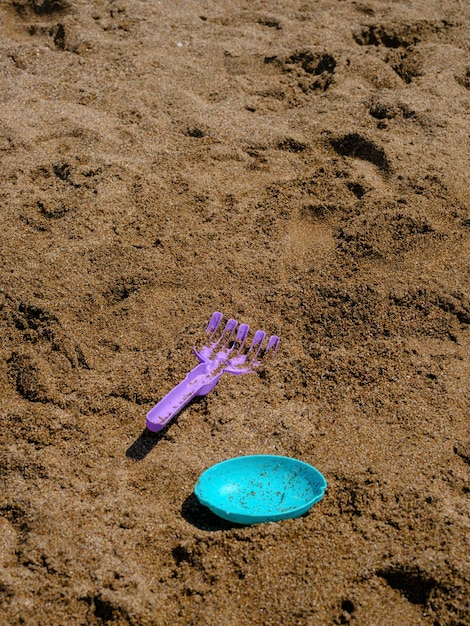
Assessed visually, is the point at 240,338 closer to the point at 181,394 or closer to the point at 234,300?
the point at 234,300

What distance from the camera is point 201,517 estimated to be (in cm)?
160

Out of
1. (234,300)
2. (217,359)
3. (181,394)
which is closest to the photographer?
(181,394)

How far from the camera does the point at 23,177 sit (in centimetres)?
254

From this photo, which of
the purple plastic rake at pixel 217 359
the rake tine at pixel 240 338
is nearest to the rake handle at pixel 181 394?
the purple plastic rake at pixel 217 359

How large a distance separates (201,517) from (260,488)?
17cm

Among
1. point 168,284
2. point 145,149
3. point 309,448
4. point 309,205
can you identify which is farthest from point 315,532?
point 145,149

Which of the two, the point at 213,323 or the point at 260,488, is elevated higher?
the point at 213,323

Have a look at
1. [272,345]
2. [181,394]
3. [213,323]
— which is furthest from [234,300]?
[181,394]

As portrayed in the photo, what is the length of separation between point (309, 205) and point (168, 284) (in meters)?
0.65

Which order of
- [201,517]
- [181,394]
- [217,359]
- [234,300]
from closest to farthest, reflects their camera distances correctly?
[201,517] < [181,394] < [217,359] < [234,300]

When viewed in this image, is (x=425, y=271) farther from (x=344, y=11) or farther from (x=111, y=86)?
(x=344, y=11)

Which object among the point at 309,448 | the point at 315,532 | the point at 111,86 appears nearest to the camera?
the point at 315,532

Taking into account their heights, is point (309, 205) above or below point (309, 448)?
above

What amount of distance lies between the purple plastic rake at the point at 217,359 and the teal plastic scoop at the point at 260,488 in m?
0.25
